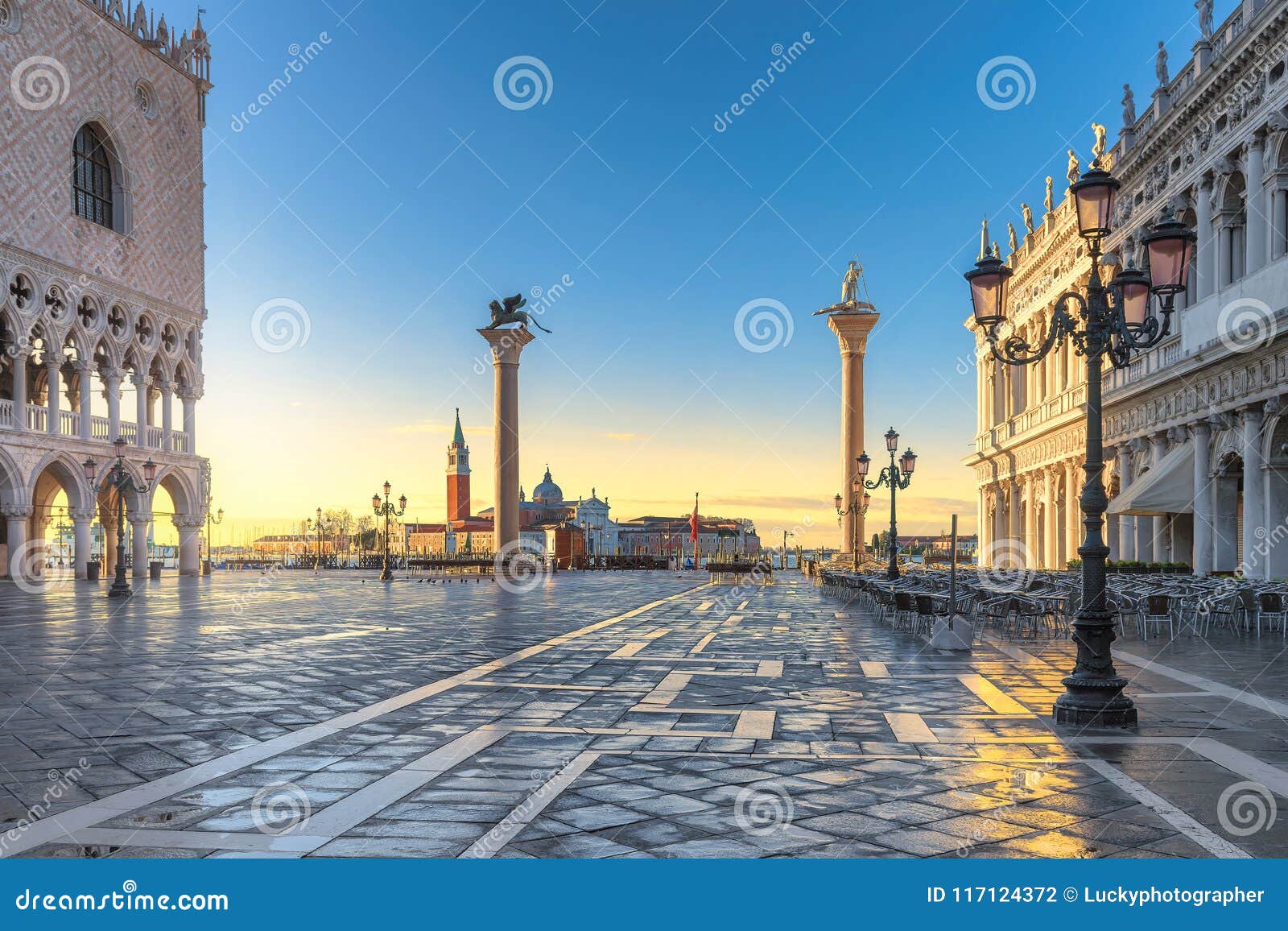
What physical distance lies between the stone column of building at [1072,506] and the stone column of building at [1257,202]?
14197 mm

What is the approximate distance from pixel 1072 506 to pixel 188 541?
32744 millimetres

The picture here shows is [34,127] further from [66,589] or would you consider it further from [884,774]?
[884,774]

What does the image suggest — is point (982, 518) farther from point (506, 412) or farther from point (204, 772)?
point (204, 772)

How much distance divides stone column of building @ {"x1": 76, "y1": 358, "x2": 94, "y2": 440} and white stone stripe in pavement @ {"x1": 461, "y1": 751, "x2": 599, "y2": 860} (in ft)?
107

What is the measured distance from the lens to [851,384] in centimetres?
4075

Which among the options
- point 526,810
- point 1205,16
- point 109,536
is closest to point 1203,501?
point 1205,16

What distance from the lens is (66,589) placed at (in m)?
29.2

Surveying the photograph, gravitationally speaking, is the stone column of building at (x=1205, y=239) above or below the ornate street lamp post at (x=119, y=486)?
above

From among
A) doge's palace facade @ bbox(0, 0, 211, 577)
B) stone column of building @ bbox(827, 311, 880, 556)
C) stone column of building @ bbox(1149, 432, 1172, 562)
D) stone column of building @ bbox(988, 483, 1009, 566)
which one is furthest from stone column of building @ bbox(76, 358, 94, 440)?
stone column of building @ bbox(988, 483, 1009, 566)

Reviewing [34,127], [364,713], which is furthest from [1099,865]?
[34,127]

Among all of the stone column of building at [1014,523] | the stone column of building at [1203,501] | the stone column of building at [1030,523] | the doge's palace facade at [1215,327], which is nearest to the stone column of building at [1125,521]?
the doge's palace facade at [1215,327]

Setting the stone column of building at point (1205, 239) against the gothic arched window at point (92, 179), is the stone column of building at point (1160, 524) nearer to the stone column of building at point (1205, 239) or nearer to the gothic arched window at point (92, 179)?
the stone column of building at point (1205, 239)

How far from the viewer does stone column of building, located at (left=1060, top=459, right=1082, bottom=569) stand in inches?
1372

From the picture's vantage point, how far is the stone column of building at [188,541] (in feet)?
130
